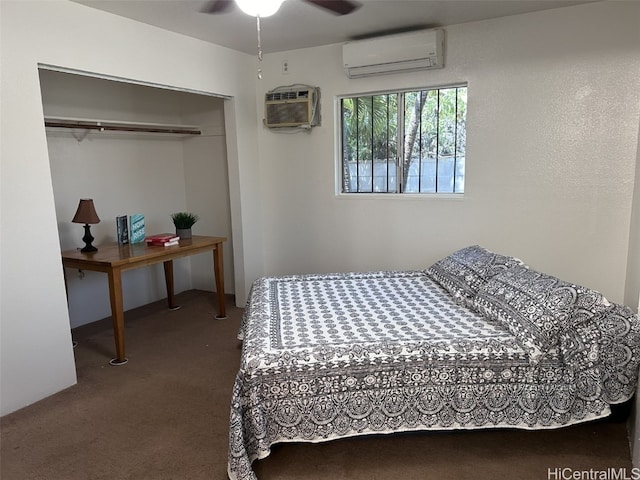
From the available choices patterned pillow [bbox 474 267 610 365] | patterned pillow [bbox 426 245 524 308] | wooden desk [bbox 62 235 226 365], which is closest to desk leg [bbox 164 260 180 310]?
wooden desk [bbox 62 235 226 365]

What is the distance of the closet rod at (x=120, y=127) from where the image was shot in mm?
3394

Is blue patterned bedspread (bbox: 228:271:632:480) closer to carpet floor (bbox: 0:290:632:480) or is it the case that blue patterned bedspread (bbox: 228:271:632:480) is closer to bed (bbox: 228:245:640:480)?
bed (bbox: 228:245:640:480)

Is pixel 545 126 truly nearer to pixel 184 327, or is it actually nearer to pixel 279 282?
pixel 279 282

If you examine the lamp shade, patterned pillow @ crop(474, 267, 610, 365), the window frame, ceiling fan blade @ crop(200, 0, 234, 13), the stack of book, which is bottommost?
patterned pillow @ crop(474, 267, 610, 365)

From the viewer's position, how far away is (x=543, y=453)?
6.93 feet

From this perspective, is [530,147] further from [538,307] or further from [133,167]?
[133,167]

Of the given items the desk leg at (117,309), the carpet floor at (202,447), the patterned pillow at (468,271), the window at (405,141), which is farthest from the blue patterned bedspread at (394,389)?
the window at (405,141)

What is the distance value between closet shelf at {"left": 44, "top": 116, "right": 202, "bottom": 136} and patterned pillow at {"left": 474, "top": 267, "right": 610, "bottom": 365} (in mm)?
3065

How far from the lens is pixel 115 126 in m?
3.77

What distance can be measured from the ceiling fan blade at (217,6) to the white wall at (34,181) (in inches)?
22.7

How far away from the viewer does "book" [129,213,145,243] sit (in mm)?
3652

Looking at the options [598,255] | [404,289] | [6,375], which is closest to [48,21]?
[6,375]

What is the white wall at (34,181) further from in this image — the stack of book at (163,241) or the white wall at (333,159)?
the stack of book at (163,241)

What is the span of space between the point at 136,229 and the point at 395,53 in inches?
95.8
